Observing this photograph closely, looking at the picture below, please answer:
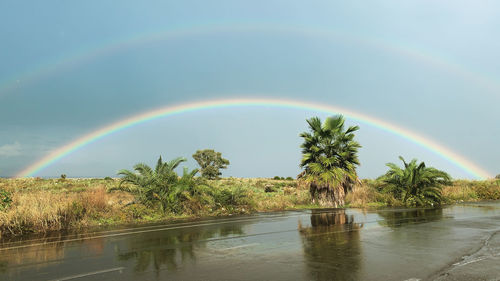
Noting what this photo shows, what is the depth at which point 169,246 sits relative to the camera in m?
8.38

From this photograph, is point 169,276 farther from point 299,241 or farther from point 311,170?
point 311,170

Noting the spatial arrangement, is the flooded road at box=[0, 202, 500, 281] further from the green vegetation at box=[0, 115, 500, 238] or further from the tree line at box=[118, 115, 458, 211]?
the tree line at box=[118, 115, 458, 211]

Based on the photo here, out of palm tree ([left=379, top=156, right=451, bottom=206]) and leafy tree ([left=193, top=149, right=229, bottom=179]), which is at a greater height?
leafy tree ([left=193, top=149, right=229, bottom=179])

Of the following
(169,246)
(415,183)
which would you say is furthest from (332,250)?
(415,183)

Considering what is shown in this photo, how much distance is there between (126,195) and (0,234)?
27.0 ft

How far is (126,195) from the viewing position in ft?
60.6

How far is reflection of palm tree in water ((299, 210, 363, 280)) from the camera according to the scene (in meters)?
5.65

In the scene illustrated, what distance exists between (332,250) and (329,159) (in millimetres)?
13385

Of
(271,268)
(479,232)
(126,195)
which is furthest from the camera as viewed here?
(126,195)

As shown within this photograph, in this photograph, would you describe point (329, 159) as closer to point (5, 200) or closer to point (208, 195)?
point (208, 195)

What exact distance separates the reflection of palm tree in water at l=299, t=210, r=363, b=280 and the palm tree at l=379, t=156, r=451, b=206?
12.6 meters

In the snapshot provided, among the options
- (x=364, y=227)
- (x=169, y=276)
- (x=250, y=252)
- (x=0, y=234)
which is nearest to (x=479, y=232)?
(x=364, y=227)

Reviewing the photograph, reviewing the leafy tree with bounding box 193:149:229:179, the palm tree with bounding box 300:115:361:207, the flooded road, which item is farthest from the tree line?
the leafy tree with bounding box 193:149:229:179

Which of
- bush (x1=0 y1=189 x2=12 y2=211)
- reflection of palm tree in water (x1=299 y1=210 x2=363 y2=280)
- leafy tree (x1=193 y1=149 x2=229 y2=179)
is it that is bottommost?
reflection of palm tree in water (x1=299 y1=210 x2=363 y2=280)
